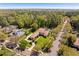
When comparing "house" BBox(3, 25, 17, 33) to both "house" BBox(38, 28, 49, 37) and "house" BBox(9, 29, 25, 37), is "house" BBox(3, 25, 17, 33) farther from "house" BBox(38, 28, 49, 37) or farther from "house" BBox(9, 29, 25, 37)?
"house" BBox(38, 28, 49, 37)

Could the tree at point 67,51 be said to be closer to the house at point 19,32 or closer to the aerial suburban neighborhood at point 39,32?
the aerial suburban neighborhood at point 39,32

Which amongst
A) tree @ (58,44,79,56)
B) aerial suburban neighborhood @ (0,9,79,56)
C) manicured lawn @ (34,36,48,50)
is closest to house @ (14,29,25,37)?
aerial suburban neighborhood @ (0,9,79,56)

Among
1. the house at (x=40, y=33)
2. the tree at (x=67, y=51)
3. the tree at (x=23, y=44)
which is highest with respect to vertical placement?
the house at (x=40, y=33)

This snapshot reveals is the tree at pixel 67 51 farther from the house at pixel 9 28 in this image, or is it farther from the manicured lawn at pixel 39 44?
the house at pixel 9 28

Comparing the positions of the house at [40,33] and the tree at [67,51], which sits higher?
the house at [40,33]

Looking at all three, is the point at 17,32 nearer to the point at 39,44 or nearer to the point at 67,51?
the point at 39,44

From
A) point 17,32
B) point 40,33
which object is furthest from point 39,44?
point 17,32

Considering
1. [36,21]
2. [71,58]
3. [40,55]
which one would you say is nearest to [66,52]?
[71,58]

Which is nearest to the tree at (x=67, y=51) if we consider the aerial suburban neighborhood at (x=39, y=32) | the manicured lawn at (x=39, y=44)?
the aerial suburban neighborhood at (x=39, y=32)
